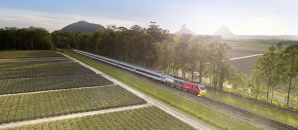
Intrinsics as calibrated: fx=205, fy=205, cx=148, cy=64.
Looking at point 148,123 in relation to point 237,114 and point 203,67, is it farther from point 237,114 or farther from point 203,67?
point 203,67

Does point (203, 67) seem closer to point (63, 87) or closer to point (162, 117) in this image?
point (162, 117)

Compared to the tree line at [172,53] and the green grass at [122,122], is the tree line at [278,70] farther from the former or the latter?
the green grass at [122,122]

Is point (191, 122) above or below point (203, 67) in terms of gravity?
below

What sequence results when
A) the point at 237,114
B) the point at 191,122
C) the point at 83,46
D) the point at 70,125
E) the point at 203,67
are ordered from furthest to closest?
the point at 83,46
the point at 203,67
the point at 237,114
the point at 191,122
the point at 70,125

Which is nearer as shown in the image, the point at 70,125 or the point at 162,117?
the point at 70,125

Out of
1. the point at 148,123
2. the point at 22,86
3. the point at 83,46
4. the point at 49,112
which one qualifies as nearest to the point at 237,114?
the point at 148,123

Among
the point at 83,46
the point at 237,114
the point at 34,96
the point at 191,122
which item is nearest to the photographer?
the point at 191,122

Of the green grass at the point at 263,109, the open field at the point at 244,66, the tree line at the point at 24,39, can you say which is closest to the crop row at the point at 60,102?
the green grass at the point at 263,109
